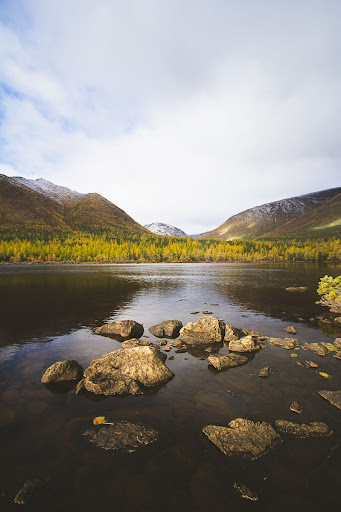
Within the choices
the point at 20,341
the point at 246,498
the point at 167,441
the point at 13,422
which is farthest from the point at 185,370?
the point at 20,341

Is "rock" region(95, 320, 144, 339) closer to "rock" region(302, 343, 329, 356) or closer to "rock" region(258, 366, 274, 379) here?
"rock" region(258, 366, 274, 379)

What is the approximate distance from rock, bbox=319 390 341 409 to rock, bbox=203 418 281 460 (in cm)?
467

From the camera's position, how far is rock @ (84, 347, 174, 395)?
13695mm

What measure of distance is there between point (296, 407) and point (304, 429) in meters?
1.52

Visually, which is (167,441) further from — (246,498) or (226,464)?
(246,498)

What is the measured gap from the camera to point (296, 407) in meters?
12.0

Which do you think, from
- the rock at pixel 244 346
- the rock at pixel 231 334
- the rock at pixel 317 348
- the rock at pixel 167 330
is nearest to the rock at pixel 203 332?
the rock at pixel 231 334

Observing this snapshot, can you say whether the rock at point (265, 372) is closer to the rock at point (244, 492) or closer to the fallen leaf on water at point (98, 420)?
the rock at point (244, 492)

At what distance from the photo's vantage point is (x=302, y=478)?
8.25 meters

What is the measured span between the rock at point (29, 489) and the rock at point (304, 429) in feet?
31.9

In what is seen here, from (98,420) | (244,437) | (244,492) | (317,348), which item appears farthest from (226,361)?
(98,420)

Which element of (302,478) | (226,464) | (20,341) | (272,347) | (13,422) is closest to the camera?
(302,478)

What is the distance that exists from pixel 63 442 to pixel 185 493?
5532mm

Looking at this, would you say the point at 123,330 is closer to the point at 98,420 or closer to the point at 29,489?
the point at 98,420
